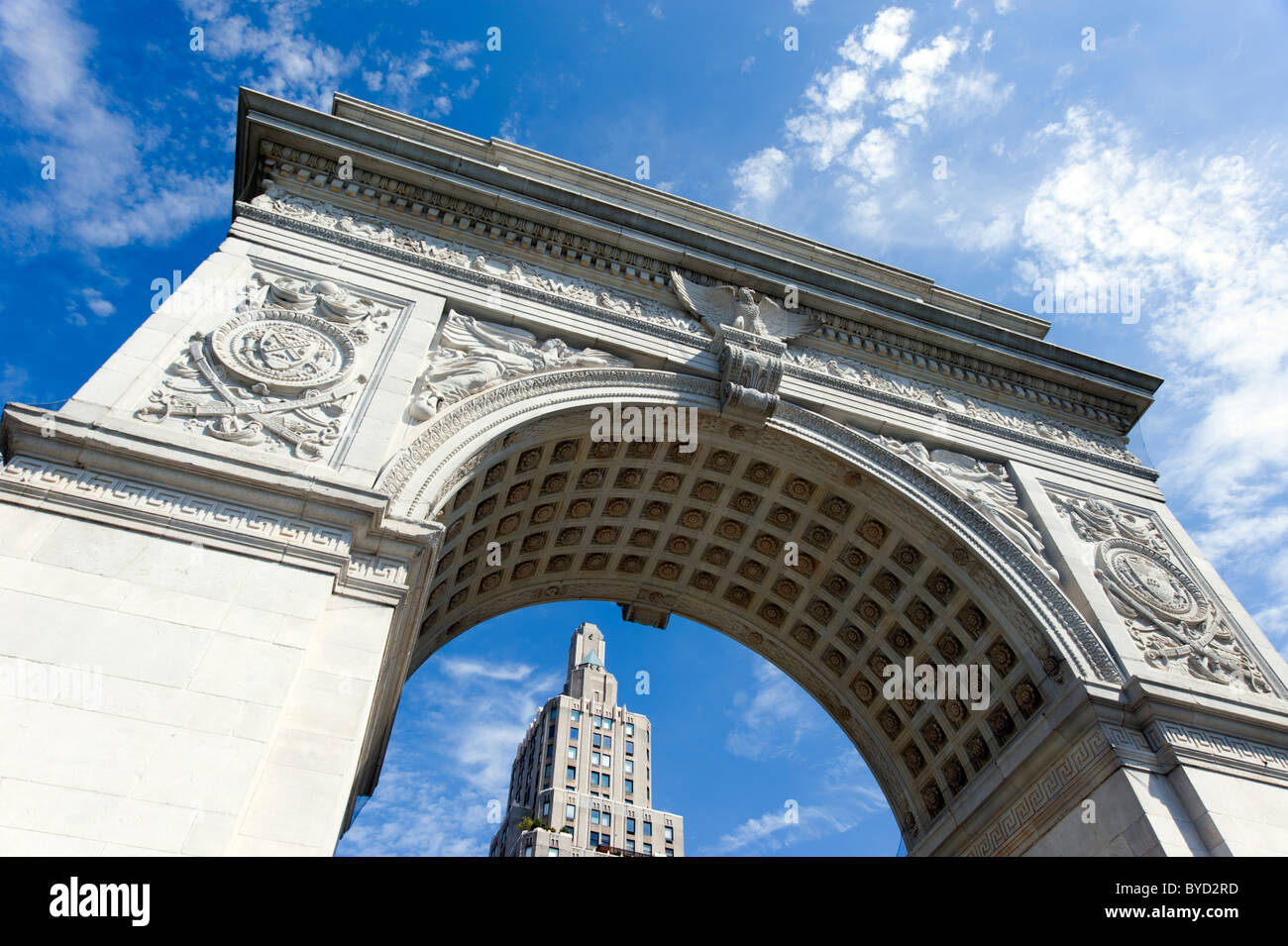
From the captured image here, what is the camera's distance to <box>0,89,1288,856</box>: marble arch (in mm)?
8438

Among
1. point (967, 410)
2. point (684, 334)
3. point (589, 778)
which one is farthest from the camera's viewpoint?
point (589, 778)

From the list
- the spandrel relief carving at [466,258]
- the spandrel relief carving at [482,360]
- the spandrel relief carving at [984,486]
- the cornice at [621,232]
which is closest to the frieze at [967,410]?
the cornice at [621,232]

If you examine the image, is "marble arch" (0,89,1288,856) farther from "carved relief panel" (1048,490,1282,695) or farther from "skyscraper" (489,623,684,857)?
"skyscraper" (489,623,684,857)

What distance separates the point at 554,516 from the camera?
1609cm

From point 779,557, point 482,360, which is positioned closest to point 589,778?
point 779,557

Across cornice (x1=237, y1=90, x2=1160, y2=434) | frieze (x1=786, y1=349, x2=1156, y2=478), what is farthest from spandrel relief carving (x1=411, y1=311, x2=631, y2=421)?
frieze (x1=786, y1=349, x2=1156, y2=478)

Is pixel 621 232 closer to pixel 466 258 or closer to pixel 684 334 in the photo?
pixel 684 334

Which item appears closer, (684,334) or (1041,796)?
(1041,796)

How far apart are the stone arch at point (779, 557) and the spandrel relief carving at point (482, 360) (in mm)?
363

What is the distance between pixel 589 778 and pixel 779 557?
207 feet

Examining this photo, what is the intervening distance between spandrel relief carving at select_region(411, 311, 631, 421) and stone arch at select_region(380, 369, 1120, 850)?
363 mm

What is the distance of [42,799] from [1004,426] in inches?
624
